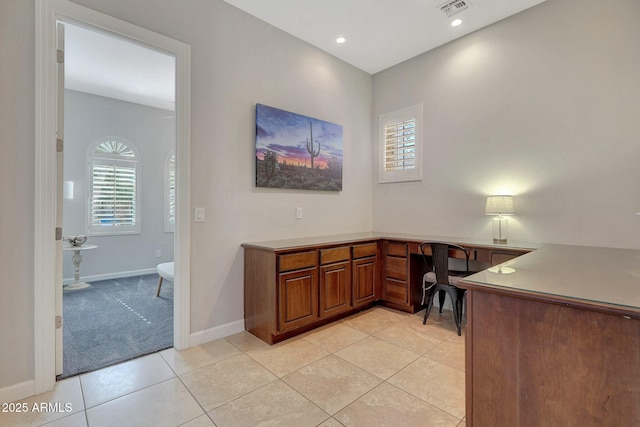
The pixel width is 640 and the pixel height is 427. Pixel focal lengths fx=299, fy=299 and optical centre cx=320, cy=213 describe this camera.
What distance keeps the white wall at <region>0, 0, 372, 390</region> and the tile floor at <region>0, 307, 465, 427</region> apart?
15.0 inches

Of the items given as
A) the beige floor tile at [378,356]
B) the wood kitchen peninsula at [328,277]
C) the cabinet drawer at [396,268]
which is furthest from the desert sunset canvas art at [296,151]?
the beige floor tile at [378,356]

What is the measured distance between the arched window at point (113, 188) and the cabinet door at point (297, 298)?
3984mm

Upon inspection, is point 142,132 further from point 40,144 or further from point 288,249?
point 288,249

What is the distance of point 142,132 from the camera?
17.5 feet

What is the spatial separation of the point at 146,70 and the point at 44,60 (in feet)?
7.50

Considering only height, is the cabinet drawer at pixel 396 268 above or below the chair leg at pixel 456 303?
above

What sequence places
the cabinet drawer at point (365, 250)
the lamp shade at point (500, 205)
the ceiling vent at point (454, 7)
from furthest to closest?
the cabinet drawer at point (365, 250), the lamp shade at point (500, 205), the ceiling vent at point (454, 7)

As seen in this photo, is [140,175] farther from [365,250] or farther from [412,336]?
[412,336]

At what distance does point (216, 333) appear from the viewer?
2768 mm

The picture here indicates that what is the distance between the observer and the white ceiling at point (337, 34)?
288cm

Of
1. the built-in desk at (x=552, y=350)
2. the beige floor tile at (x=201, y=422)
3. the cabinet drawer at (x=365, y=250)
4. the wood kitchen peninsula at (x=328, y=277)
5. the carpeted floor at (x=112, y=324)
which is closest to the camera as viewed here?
the built-in desk at (x=552, y=350)

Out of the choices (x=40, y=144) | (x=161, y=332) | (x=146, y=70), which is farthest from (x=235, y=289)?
(x=146, y=70)

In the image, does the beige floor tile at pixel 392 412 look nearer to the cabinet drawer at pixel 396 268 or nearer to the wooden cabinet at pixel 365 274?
the wooden cabinet at pixel 365 274

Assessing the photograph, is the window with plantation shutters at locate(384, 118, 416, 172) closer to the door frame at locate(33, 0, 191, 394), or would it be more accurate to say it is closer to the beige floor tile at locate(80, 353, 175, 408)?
the door frame at locate(33, 0, 191, 394)
